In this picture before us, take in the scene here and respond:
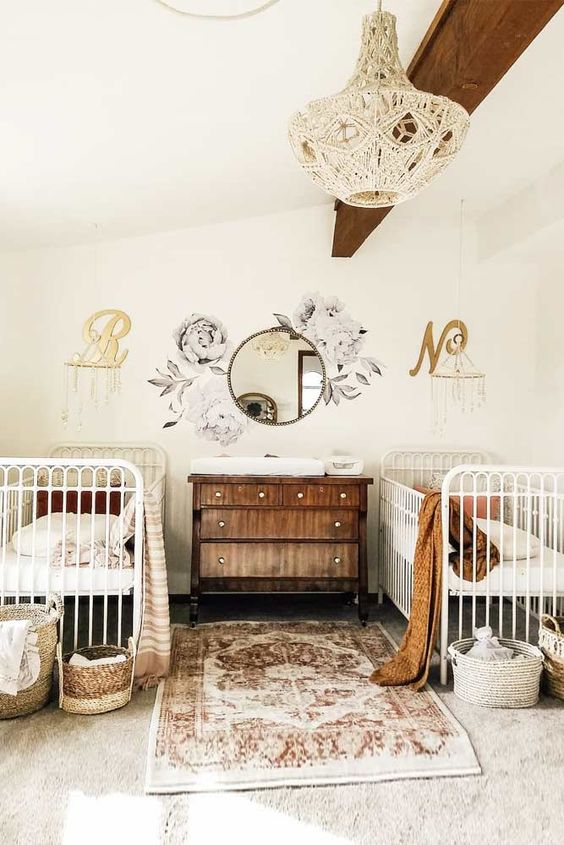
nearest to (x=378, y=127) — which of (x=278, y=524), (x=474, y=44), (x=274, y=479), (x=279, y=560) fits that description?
(x=474, y=44)

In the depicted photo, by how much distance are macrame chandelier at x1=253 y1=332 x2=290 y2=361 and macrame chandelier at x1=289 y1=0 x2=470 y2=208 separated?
2608 millimetres

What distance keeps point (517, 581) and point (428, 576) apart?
1.41 ft

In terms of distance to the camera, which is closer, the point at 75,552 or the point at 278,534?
the point at 75,552

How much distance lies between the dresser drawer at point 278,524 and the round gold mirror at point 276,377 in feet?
2.53

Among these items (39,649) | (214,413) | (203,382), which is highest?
(203,382)

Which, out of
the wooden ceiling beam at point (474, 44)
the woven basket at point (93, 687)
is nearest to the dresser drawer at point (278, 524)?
the woven basket at point (93, 687)

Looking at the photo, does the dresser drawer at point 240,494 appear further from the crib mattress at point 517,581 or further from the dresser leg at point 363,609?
the crib mattress at point 517,581

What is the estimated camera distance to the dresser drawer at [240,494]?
13.1 feet

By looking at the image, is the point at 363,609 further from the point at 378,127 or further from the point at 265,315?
the point at 378,127

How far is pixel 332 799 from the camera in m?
2.19

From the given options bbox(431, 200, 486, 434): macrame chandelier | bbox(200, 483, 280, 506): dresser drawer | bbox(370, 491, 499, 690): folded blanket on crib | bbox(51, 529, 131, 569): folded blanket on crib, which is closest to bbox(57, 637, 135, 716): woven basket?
bbox(51, 529, 131, 569): folded blanket on crib

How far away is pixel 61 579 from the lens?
3096 mm

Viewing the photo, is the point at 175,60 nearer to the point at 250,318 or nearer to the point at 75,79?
the point at 75,79

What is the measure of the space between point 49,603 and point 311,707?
45.6 inches
